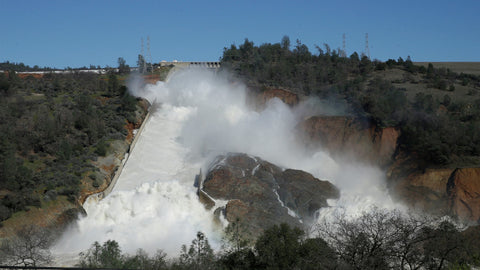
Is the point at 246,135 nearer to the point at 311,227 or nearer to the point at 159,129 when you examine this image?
the point at 159,129

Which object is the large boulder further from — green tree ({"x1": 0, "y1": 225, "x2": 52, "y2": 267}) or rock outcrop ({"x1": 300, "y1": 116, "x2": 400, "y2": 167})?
green tree ({"x1": 0, "y1": 225, "x2": 52, "y2": 267})

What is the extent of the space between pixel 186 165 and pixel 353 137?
1519 cm

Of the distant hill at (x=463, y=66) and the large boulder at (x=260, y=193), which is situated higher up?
the distant hill at (x=463, y=66)

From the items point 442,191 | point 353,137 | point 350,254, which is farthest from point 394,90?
point 350,254

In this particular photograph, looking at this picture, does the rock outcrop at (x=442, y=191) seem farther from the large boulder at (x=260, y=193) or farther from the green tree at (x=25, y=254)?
the green tree at (x=25, y=254)

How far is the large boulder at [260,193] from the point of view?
30266 mm

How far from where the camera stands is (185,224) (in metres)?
30.5

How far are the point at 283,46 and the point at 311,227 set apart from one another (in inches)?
2186

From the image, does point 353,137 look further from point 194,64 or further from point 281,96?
point 194,64

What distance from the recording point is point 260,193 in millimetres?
32375

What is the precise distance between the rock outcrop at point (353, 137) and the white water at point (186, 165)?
1.21m

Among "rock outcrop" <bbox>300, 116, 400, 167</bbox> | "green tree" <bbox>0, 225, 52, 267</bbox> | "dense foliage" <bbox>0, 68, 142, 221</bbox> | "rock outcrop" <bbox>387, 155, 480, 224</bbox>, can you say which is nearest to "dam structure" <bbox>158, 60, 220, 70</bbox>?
"dense foliage" <bbox>0, 68, 142, 221</bbox>

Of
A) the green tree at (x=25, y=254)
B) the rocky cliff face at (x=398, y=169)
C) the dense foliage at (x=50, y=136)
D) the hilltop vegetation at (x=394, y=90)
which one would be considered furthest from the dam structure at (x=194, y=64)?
the green tree at (x=25, y=254)

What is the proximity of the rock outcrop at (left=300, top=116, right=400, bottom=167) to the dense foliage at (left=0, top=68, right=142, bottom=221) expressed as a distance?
1840 centimetres
